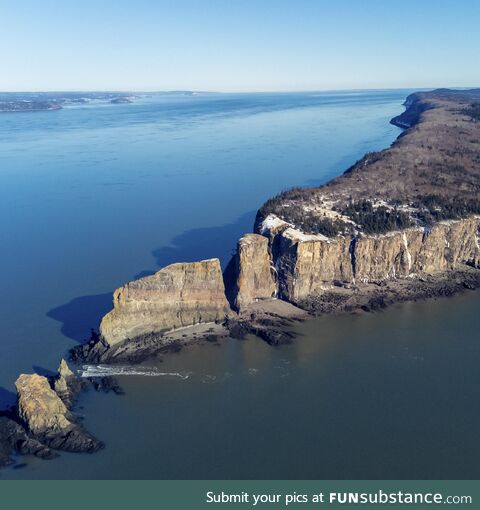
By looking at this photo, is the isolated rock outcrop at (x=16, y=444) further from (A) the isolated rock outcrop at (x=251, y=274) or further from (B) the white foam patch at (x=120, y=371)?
(A) the isolated rock outcrop at (x=251, y=274)

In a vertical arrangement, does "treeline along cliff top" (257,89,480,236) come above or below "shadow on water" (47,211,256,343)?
above

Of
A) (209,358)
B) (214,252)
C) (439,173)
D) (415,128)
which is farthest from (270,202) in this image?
(415,128)

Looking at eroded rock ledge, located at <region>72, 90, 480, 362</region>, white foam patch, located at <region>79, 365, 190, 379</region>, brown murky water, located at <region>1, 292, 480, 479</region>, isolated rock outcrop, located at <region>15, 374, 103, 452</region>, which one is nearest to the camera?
brown murky water, located at <region>1, 292, 480, 479</region>

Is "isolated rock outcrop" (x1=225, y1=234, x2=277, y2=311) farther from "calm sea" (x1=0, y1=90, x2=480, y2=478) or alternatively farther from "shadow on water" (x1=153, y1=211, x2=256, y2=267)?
"shadow on water" (x1=153, y1=211, x2=256, y2=267)

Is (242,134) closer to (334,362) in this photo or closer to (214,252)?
(214,252)

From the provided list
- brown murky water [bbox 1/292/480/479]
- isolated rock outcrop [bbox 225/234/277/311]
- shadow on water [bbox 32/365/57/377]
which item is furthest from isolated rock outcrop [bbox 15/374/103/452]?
isolated rock outcrop [bbox 225/234/277/311]

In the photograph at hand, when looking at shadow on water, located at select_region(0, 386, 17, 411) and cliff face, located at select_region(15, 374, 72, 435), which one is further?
shadow on water, located at select_region(0, 386, 17, 411)

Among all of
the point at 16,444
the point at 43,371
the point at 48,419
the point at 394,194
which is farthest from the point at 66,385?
the point at 394,194
